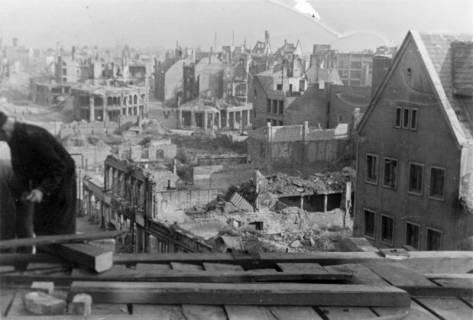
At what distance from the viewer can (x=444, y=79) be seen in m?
17.7

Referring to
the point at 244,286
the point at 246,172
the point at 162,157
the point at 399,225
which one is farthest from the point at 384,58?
the point at 162,157

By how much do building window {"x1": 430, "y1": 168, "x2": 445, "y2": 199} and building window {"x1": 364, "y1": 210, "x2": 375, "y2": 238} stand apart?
2.56 meters

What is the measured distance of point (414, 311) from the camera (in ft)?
16.0

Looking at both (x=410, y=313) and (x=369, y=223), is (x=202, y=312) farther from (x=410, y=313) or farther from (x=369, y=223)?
(x=369, y=223)

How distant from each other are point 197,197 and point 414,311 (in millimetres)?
29202

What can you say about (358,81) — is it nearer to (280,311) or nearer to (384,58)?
(384,58)

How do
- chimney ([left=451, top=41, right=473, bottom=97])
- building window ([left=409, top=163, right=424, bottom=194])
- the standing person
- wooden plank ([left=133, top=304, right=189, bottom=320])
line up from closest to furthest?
wooden plank ([left=133, top=304, right=189, bottom=320]), the standing person, chimney ([left=451, top=41, right=473, bottom=97]), building window ([left=409, top=163, right=424, bottom=194])

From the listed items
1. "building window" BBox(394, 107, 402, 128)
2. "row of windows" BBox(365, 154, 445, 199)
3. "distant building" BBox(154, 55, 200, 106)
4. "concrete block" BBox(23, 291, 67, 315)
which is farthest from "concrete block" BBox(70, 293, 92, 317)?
"distant building" BBox(154, 55, 200, 106)

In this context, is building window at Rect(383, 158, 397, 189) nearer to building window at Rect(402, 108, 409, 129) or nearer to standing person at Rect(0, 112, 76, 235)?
building window at Rect(402, 108, 409, 129)

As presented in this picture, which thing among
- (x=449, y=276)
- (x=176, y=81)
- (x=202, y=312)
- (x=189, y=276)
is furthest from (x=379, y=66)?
(x=176, y=81)

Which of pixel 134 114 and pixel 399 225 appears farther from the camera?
pixel 134 114

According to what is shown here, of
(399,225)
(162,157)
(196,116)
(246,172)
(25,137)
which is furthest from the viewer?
(196,116)

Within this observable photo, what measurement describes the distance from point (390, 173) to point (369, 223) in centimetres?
189

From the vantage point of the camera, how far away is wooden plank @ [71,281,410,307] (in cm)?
459
